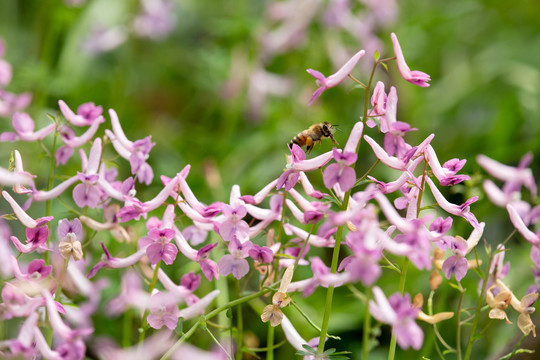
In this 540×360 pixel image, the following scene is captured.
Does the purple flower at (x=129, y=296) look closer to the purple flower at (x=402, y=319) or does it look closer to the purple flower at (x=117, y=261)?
the purple flower at (x=117, y=261)

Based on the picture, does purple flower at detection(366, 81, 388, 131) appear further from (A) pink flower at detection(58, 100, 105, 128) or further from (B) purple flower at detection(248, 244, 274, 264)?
(A) pink flower at detection(58, 100, 105, 128)

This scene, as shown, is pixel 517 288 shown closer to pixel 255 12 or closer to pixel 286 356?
pixel 286 356

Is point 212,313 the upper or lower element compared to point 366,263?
lower

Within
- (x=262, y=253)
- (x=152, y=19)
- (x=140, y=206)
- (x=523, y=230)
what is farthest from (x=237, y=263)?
(x=152, y=19)

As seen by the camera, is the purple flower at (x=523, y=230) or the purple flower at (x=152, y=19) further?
the purple flower at (x=152, y=19)

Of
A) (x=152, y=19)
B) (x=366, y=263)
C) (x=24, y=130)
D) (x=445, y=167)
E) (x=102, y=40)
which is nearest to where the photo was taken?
(x=366, y=263)

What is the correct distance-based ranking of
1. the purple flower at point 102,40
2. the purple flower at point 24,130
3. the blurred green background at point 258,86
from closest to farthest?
the purple flower at point 24,130, the blurred green background at point 258,86, the purple flower at point 102,40

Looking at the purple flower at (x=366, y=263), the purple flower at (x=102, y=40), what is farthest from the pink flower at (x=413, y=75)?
the purple flower at (x=102, y=40)

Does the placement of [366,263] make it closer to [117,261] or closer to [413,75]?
[413,75]
